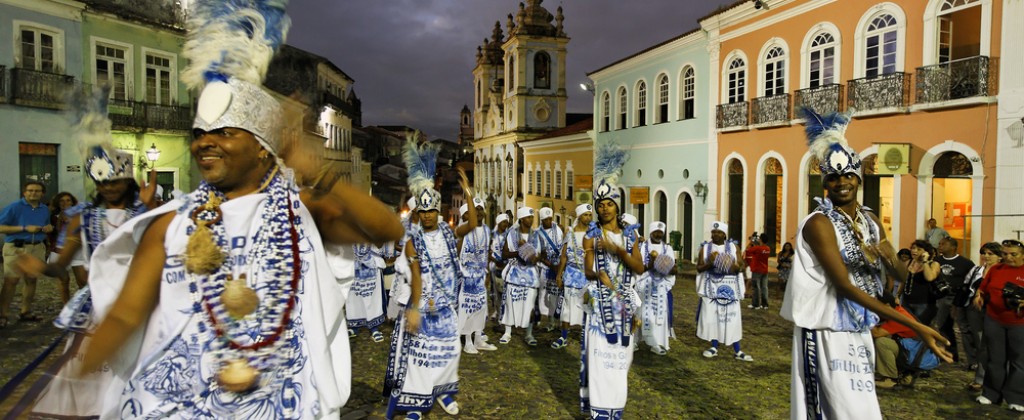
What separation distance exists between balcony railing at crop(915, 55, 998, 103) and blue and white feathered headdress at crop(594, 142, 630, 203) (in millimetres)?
11095

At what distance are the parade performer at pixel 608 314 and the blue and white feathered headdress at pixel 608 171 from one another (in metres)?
0.11

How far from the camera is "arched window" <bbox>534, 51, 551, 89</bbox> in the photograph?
4928 cm

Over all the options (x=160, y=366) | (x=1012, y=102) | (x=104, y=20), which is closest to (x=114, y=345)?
(x=160, y=366)

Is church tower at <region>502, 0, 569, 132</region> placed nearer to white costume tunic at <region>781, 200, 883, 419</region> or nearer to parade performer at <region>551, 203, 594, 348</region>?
parade performer at <region>551, 203, 594, 348</region>

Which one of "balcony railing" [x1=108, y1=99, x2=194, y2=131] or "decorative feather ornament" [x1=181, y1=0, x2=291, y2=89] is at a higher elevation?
"balcony railing" [x1=108, y1=99, x2=194, y2=131]

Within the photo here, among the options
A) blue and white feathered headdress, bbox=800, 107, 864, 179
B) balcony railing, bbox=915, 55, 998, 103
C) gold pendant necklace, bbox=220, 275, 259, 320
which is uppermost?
balcony railing, bbox=915, 55, 998, 103

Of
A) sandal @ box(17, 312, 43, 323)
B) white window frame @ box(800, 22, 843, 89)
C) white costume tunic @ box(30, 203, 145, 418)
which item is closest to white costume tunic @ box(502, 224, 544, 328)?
white costume tunic @ box(30, 203, 145, 418)

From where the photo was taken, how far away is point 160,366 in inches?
83.4

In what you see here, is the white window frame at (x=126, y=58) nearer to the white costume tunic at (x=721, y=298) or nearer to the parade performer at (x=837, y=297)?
the white costume tunic at (x=721, y=298)

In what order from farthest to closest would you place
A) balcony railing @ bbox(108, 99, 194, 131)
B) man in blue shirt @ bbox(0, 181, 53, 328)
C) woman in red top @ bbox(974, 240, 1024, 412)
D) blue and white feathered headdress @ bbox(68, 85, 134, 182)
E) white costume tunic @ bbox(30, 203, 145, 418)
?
1. balcony railing @ bbox(108, 99, 194, 131)
2. man in blue shirt @ bbox(0, 181, 53, 328)
3. woman in red top @ bbox(974, 240, 1024, 412)
4. blue and white feathered headdress @ bbox(68, 85, 134, 182)
5. white costume tunic @ bbox(30, 203, 145, 418)

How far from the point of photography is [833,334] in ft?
13.2

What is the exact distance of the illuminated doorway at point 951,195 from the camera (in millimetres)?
14508

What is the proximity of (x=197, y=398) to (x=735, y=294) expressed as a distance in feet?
25.7

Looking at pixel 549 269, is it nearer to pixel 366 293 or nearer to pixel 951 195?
pixel 366 293
